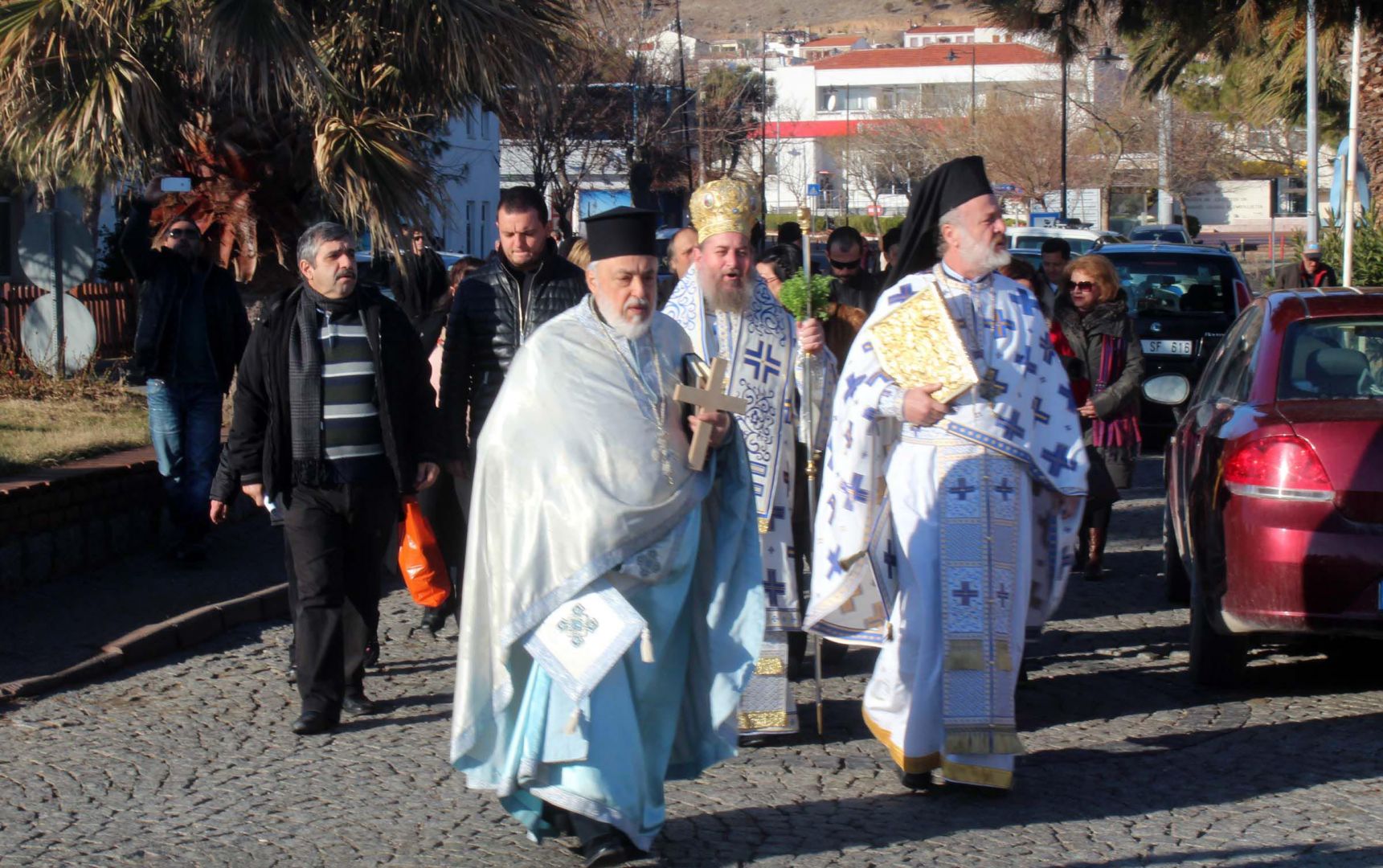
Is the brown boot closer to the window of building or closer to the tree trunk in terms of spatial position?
the tree trunk

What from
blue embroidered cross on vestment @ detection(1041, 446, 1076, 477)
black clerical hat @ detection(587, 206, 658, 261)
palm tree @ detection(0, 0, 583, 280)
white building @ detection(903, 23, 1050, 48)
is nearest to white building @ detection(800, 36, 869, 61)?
white building @ detection(903, 23, 1050, 48)

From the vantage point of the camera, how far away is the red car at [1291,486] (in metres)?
6.30

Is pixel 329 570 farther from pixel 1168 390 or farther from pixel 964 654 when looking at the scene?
pixel 1168 390

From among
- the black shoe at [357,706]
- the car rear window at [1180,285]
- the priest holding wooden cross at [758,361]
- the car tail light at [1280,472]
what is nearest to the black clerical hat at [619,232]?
the priest holding wooden cross at [758,361]

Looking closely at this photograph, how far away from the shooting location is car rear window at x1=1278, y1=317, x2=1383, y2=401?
691 cm

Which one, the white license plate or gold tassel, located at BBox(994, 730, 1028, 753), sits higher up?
the white license plate

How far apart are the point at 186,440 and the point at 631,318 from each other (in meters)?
5.46

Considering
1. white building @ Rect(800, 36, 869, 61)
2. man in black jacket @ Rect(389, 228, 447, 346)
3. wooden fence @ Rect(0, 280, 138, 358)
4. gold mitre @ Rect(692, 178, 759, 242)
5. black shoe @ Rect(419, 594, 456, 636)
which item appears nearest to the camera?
gold mitre @ Rect(692, 178, 759, 242)

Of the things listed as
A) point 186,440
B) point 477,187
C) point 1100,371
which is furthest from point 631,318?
point 477,187

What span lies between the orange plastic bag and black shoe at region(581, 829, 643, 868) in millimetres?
2395

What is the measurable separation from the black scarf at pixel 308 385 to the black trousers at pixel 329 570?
0.10 metres

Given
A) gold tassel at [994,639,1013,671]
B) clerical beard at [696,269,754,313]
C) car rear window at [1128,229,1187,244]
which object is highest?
car rear window at [1128,229,1187,244]

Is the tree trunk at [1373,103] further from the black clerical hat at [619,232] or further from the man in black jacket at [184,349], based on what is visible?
the black clerical hat at [619,232]

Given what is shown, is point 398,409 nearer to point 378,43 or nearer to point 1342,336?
point 1342,336
